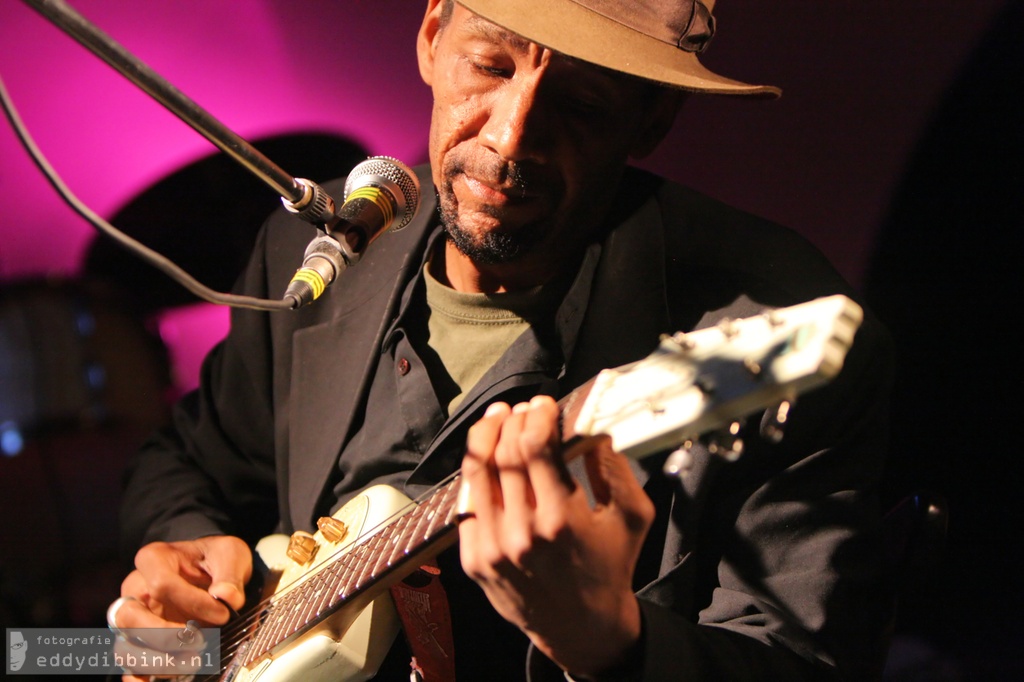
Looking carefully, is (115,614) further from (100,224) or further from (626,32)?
(626,32)

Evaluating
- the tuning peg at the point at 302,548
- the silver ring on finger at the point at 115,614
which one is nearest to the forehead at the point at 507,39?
the tuning peg at the point at 302,548

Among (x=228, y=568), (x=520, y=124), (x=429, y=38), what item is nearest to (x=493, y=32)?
(x=520, y=124)

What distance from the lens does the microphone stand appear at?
2.88 ft

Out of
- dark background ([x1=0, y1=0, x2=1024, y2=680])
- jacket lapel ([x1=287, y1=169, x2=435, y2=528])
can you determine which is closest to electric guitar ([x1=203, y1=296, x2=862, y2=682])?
jacket lapel ([x1=287, y1=169, x2=435, y2=528])

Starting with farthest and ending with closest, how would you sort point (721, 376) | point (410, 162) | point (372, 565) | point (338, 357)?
point (410, 162) → point (338, 357) → point (372, 565) → point (721, 376)

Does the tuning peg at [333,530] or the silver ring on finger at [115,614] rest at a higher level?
the tuning peg at [333,530]

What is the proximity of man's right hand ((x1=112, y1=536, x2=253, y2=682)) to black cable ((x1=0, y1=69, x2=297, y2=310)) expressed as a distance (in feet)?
2.93

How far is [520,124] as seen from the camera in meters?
1.46

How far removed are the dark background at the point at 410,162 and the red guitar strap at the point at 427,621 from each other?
0.95m

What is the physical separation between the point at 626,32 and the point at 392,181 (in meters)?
0.48

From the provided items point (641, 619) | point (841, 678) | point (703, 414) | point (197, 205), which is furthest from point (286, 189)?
point (197, 205)

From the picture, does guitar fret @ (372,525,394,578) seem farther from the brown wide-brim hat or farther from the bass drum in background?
the bass drum in background

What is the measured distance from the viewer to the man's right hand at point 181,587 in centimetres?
168

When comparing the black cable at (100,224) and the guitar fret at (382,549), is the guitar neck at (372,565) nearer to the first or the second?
the guitar fret at (382,549)
